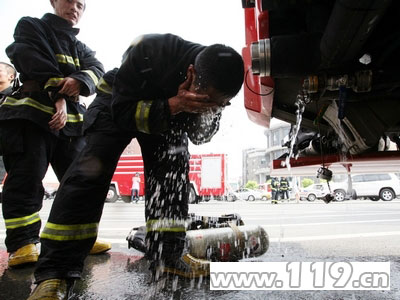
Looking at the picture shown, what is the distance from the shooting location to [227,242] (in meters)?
1.72

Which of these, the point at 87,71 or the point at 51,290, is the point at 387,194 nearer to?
the point at 87,71

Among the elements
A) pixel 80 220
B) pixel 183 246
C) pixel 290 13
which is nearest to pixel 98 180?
pixel 80 220

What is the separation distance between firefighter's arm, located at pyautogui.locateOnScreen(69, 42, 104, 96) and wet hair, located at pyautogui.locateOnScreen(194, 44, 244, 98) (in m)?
0.87

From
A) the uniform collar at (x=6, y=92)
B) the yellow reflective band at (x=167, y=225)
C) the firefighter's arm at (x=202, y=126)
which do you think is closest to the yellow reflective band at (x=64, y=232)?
the yellow reflective band at (x=167, y=225)

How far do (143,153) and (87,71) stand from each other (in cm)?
66

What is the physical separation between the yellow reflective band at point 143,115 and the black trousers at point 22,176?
82 centimetres

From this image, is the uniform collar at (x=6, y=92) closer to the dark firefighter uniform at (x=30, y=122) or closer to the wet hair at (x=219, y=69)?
the dark firefighter uniform at (x=30, y=122)

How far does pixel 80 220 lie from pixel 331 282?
1163mm

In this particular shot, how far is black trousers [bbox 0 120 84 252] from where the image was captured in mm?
1669

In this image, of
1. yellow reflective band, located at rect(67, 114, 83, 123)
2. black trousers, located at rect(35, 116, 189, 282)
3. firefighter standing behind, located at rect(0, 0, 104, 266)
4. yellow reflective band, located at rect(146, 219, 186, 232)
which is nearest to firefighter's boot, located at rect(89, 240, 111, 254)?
firefighter standing behind, located at rect(0, 0, 104, 266)

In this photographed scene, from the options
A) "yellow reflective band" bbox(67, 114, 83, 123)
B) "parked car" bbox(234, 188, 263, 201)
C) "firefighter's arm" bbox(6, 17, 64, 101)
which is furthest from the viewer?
"parked car" bbox(234, 188, 263, 201)

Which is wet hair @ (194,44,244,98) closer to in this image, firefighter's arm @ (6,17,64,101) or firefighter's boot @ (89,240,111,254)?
firefighter's arm @ (6,17,64,101)

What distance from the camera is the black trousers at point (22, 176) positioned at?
1.67m

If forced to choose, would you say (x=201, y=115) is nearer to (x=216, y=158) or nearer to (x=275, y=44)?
(x=275, y=44)
